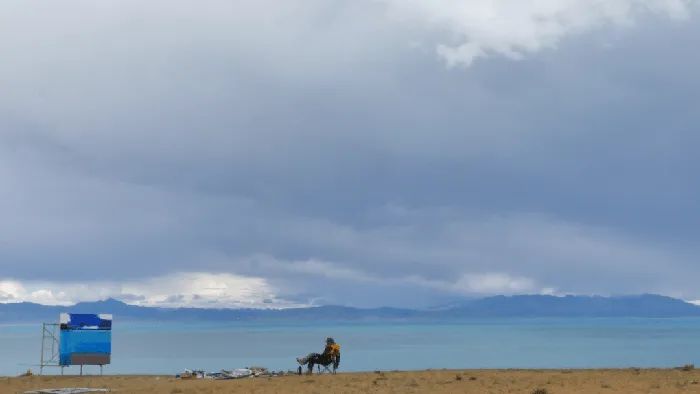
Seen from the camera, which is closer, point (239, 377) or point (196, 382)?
point (196, 382)

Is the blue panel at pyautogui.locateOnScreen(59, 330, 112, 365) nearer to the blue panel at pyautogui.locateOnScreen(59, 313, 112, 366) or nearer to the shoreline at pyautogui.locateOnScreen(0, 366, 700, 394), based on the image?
the blue panel at pyautogui.locateOnScreen(59, 313, 112, 366)

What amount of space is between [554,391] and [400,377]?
6126mm

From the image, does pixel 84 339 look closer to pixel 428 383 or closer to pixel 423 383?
pixel 423 383

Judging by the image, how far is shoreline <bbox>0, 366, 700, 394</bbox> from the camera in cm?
2258

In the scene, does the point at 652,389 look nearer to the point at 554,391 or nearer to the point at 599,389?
the point at 599,389

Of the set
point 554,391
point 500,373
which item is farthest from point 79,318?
point 554,391

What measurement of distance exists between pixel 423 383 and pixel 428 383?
16cm

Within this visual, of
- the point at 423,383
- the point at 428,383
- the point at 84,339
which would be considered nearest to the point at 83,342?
the point at 84,339

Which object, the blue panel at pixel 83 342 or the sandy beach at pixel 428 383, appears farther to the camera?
the blue panel at pixel 83 342

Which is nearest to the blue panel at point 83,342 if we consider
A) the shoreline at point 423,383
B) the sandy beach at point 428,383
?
the shoreline at point 423,383

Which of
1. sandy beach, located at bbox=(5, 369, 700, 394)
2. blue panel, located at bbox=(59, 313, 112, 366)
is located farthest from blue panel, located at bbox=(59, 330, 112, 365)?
sandy beach, located at bbox=(5, 369, 700, 394)

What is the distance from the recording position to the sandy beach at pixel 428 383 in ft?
73.9

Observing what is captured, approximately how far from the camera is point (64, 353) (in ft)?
106

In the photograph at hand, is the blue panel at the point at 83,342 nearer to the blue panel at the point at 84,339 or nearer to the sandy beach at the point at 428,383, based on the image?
the blue panel at the point at 84,339
